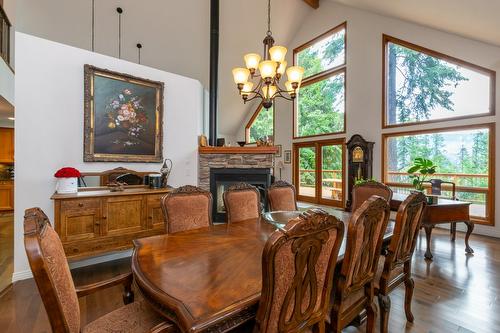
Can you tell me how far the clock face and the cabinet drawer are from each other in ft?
18.1

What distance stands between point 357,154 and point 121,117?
5.20 m

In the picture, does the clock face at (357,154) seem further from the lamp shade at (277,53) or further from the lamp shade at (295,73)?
the lamp shade at (277,53)

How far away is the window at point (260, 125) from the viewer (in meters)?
9.08

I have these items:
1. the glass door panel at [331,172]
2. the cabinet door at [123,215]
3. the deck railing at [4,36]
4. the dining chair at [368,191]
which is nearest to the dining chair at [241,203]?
the dining chair at [368,191]

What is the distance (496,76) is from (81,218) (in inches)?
266

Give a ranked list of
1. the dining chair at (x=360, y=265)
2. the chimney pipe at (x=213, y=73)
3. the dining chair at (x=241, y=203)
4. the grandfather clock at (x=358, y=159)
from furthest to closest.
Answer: the grandfather clock at (x=358, y=159), the chimney pipe at (x=213, y=73), the dining chair at (x=241, y=203), the dining chair at (x=360, y=265)

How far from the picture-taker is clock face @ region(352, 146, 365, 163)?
20.0ft

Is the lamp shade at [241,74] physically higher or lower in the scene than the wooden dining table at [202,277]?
higher

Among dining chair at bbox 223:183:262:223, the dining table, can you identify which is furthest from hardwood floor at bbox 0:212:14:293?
the dining table

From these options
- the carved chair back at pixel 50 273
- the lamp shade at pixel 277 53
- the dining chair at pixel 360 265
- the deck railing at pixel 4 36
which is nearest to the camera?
the carved chair back at pixel 50 273

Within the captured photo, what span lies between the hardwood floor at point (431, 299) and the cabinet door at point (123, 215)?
0.51 metres

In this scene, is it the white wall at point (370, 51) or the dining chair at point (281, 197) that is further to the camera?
the white wall at point (370, 51)

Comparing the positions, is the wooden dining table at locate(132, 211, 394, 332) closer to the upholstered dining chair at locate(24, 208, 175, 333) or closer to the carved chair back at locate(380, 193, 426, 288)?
the upholstered dining chair at locate(24, 208, 175, 333)

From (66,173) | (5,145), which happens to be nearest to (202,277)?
(66,173)
